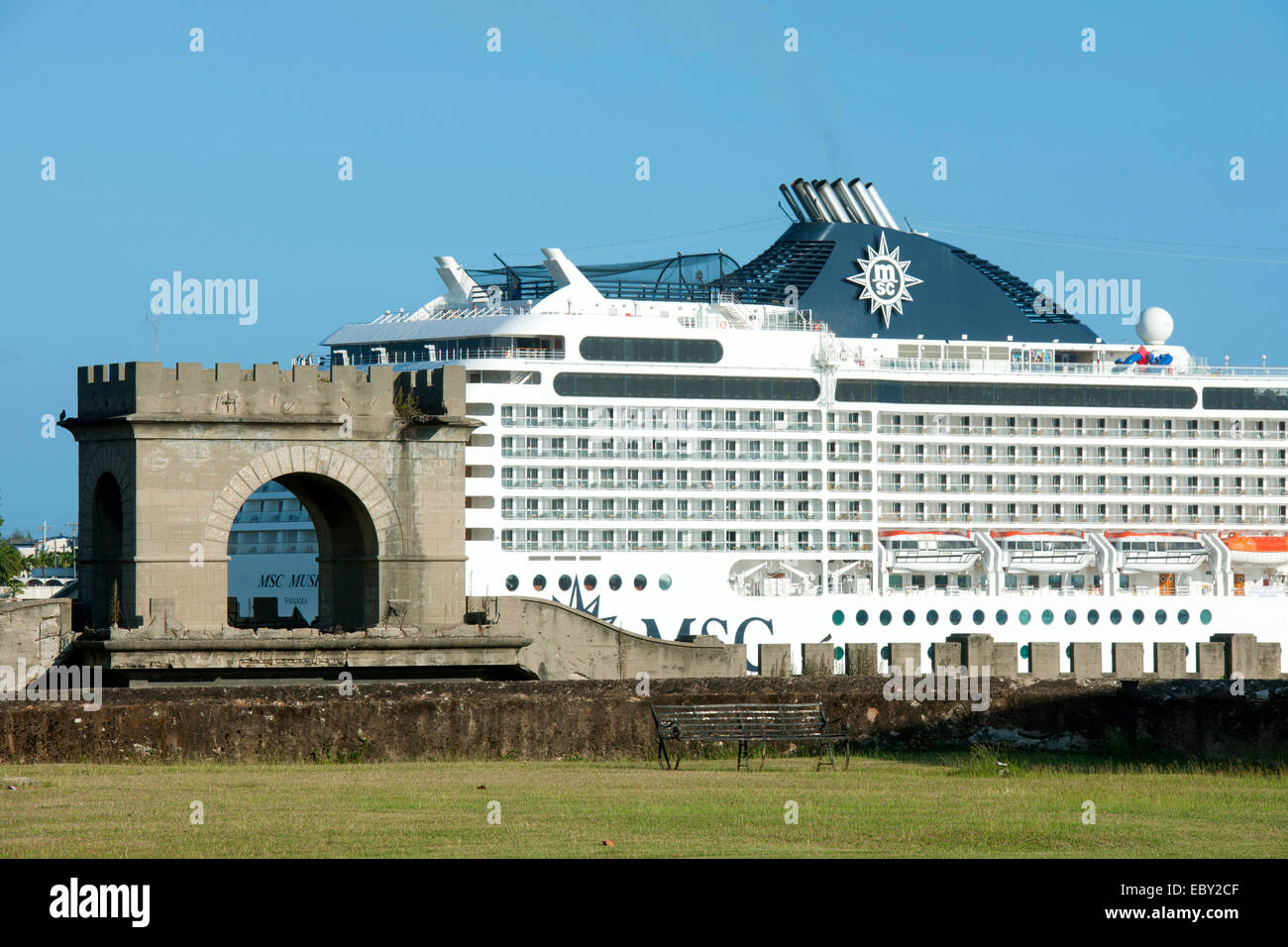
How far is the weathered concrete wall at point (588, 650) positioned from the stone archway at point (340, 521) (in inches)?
77.2

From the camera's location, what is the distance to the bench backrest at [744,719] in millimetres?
20828

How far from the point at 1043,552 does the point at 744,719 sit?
38.7 meters

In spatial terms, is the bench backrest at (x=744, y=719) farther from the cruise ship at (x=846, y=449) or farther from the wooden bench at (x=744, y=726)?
the cruise ship at (x=846, y=449)

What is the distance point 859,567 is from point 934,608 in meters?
2.59

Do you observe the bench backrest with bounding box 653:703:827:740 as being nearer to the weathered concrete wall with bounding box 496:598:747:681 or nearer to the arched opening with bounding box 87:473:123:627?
the weathered concrete wall with bounding box 496:598:747:681

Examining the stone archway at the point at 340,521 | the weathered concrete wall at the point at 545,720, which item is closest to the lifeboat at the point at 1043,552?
the stone archway at the point at 340,521

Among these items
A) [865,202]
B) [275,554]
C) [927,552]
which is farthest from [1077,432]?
[275,554]

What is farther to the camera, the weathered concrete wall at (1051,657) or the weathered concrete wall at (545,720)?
the weathered concrete wall at (1051,657)

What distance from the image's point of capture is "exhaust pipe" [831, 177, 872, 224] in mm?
61781

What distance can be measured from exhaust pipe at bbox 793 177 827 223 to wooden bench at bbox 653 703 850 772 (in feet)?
137

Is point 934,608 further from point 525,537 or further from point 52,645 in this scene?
point 52,645

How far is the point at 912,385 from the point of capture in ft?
190
